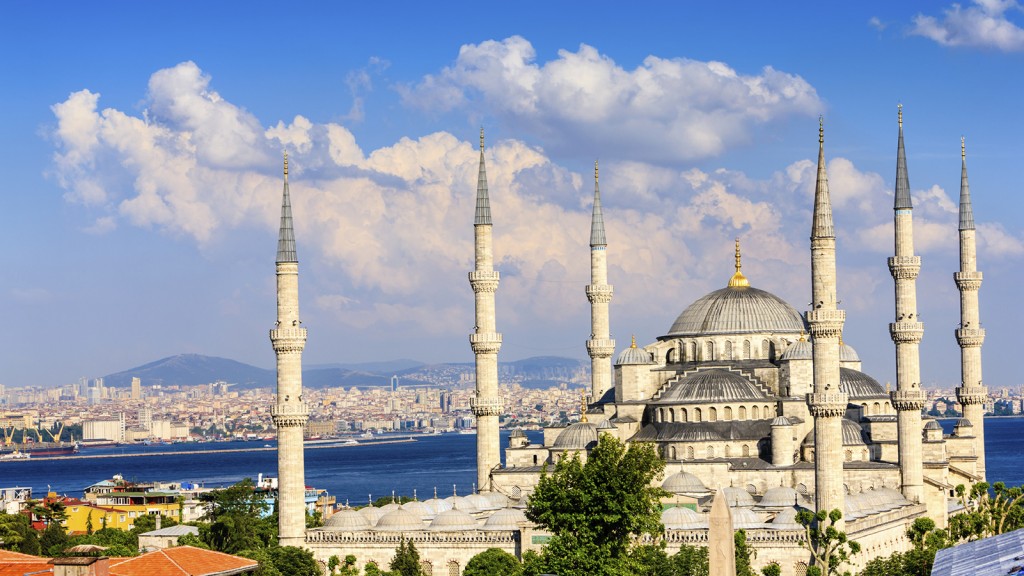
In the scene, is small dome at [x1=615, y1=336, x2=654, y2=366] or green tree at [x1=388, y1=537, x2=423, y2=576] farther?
small dome at [x1=615, y1=336, x2=654, y2=366]

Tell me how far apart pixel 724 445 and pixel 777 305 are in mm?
9711

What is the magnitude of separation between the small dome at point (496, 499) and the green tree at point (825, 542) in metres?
12.1

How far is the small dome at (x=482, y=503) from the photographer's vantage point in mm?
53750

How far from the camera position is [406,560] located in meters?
47.8

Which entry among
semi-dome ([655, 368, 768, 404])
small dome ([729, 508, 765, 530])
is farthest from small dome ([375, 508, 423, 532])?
semi-dome ([655, 368, 768, 404])

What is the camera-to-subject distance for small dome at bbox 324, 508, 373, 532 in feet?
164

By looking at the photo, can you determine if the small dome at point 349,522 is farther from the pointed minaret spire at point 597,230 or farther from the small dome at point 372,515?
the pointed minaret spire at point 597,230

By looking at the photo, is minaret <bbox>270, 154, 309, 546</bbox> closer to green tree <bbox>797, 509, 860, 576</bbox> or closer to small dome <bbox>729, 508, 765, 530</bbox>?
small dome <bbox>729, 508, 765, 530</bbox>

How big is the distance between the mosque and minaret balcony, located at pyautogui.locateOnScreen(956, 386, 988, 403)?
55mm

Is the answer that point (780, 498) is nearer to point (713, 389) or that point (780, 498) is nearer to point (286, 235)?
point (713, 389)

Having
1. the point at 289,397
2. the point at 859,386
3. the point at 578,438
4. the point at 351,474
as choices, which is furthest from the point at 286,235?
the point at 351,474

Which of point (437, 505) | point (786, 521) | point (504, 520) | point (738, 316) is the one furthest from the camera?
point (738, 316)

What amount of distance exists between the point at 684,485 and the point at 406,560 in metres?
10.5

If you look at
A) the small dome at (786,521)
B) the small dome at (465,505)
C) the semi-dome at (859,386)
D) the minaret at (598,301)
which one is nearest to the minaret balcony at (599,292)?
the minaret at (598,301)
